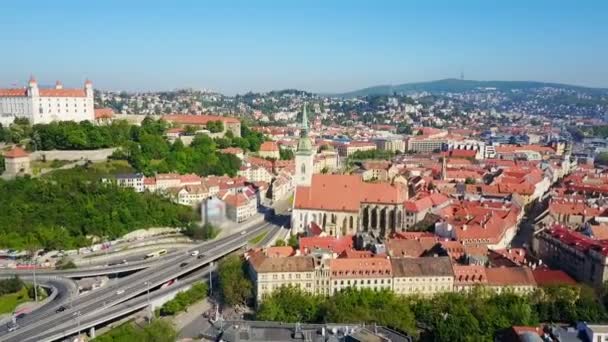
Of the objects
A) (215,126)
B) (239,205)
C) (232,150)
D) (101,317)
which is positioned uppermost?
(215,126)

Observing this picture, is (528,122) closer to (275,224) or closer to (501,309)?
(275,224)

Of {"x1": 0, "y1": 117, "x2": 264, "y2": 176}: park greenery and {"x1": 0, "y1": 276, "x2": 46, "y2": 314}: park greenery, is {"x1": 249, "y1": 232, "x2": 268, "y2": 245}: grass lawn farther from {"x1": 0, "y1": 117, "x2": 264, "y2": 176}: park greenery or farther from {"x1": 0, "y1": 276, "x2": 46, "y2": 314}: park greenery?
{"x1": 0, "y1": 276, "x2": 46, "y2": 314}: park greenery

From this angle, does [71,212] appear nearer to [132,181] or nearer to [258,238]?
[132,181]

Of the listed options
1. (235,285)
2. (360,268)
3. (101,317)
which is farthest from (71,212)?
(360,268)

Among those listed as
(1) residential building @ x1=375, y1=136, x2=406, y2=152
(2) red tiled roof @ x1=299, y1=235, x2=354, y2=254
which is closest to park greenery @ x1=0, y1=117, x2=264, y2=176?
(2) red tiled roof @ x1=299, y1=235, x2=354, y2=254

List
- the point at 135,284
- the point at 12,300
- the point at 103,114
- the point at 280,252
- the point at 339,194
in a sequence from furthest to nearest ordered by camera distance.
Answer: the point at 103,114 < the point at 339,194 < the point at 280,252 < the point at 135,284 < the point at 12,300

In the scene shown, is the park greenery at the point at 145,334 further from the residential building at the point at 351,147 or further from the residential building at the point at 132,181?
the residential building at the point at 351,147

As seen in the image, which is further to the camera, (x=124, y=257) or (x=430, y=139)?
(x=430, y=139)

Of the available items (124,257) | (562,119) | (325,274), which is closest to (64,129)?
(124,257)
